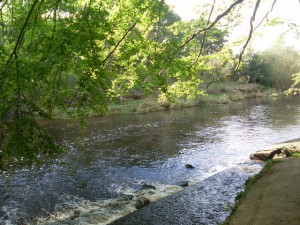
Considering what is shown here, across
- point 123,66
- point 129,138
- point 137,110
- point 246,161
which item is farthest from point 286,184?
point 137,110

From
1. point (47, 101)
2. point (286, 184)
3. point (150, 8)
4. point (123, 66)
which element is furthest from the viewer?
point (286, 184)

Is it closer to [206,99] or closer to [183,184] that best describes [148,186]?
[183,184]

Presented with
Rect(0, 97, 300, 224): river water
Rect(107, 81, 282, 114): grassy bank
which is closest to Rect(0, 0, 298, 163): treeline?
Rect(0, 97, 300, 224): river water

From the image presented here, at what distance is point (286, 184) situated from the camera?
713 cm

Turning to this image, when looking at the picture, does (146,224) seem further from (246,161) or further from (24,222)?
(246,161)

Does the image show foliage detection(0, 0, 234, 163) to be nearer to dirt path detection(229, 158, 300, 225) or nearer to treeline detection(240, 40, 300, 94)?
dirt path detection(229, 158, 300, 225)

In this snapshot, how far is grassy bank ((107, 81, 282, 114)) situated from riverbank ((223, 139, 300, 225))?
13912 mm

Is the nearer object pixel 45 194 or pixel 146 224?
pixel 146 224

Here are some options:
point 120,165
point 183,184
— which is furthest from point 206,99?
point 183,184

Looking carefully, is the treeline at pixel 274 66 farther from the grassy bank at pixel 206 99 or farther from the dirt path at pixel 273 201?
the dirt path at pixel 273 201

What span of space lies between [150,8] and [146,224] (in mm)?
5011

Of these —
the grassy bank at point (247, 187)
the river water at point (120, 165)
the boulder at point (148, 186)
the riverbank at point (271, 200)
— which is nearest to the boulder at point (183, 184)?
the river water at point (120, 165)

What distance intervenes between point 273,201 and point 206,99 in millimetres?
33263

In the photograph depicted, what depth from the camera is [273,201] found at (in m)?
6.15
